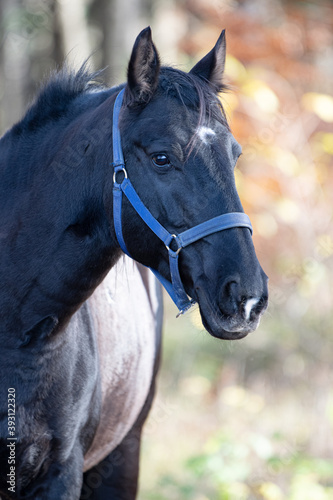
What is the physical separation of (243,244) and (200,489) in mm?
3165

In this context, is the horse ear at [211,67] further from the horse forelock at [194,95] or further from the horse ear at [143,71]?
the horse ear at [143,71]

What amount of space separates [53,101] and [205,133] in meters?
0.84

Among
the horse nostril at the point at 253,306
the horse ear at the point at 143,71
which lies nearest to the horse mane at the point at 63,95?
the horse ear at the point at 143,71

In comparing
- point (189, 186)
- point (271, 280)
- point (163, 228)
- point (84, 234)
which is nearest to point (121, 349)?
point (84, 234)

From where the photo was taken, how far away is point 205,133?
2068 mm

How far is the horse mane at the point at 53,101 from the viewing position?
2484 millimetres

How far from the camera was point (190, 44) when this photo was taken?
25.5 ft

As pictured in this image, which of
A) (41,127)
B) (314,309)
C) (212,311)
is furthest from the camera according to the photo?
(314,309)

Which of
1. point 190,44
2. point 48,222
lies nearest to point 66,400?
point 48,222

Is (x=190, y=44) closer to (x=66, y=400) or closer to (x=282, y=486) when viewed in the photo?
(x=282, y=486)

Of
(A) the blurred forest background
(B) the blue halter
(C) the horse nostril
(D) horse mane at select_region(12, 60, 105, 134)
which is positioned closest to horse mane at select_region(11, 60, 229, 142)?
(D) horse mane at select_region(12, 60, 105, 134)

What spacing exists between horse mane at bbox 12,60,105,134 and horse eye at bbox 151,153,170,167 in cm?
63

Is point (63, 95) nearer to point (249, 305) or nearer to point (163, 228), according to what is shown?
point (163, 228)

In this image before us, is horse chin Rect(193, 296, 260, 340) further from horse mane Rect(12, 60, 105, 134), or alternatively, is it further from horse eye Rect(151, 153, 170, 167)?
horse mane Rect(12, 60, 105, 134)
